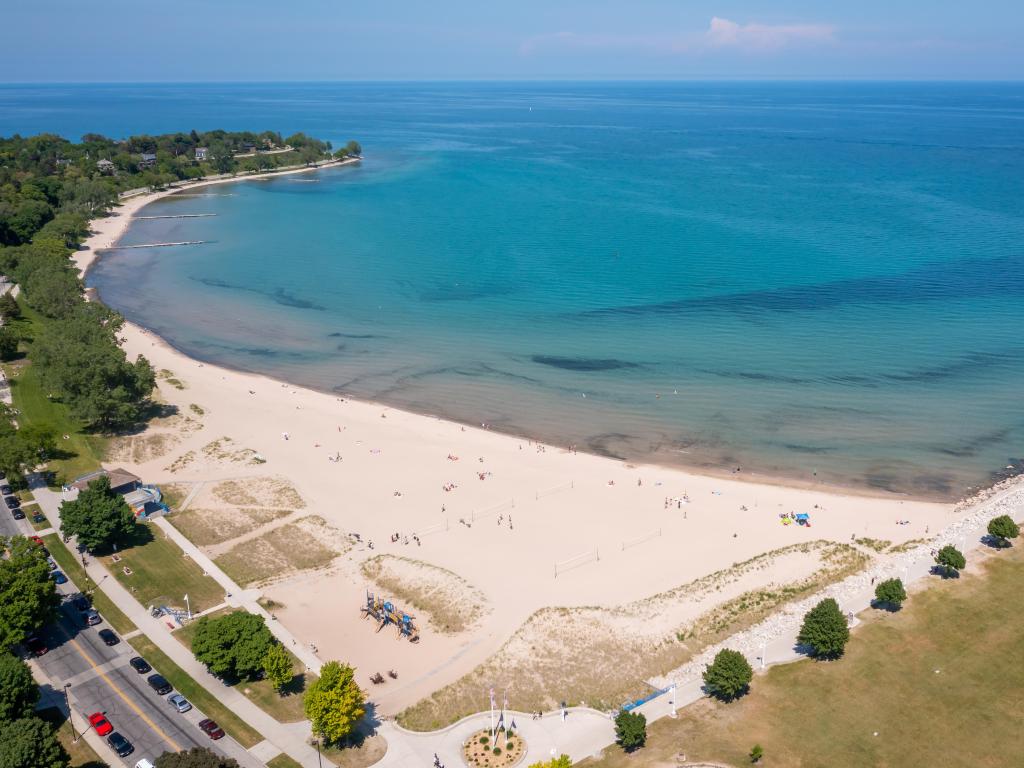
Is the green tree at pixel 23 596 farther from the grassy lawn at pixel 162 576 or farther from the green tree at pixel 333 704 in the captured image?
the green tree at pixel 333 704

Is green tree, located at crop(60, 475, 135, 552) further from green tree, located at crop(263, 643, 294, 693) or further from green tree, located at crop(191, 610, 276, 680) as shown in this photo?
green tree, located at crop(263, 643, 294, 693)

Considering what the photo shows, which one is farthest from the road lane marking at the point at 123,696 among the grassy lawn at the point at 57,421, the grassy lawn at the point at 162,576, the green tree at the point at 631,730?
the grassy lawn at the point at 57,421

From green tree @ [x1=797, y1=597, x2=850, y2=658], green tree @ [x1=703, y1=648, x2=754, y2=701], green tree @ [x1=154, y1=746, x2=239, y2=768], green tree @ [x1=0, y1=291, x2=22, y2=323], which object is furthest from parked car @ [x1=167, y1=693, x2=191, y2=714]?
green tree @ [x1=0, y1=291, x2=22, y2=323]

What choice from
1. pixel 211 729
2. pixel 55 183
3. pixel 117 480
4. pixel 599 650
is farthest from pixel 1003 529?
pixel 55 183

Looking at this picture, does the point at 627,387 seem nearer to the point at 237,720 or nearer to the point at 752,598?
the point at 752,598

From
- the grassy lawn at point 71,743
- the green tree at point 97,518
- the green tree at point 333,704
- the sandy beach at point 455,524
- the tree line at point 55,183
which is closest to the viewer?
the grassy lawn at point 71,743

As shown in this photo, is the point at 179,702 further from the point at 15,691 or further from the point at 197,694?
the point at 15,691
